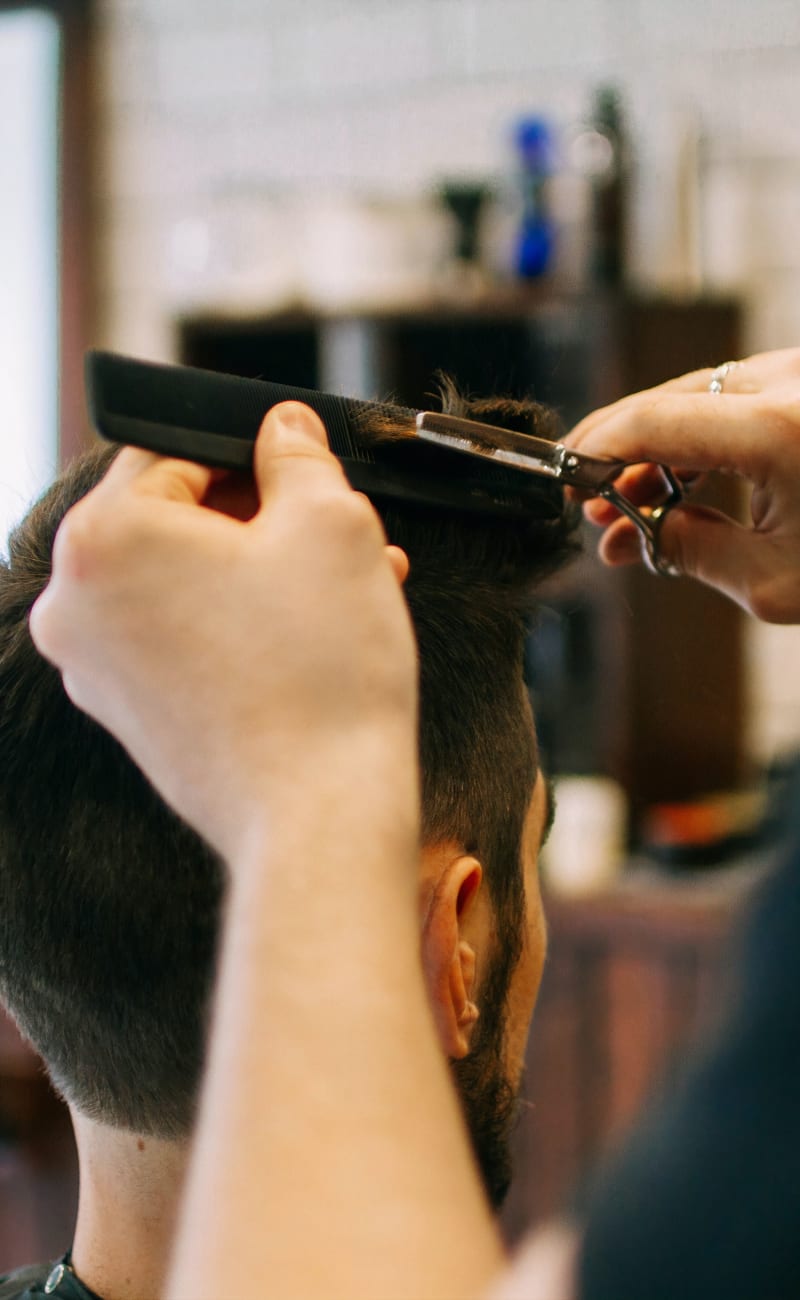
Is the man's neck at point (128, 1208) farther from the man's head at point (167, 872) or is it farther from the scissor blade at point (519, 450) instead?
the scissor blade at point (519, 450)

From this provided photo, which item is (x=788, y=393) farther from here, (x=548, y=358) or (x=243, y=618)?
(x=548, y=358)

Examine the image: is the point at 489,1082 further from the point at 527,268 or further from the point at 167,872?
the point at 527,268

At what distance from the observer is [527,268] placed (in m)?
2.66

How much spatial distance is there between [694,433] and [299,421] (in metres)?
0.33

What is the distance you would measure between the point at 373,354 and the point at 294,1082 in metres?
2.28

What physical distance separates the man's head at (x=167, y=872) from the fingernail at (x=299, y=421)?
236 millimetres

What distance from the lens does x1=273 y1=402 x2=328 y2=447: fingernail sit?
65 cm

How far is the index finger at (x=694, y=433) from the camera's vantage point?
0.88 metres

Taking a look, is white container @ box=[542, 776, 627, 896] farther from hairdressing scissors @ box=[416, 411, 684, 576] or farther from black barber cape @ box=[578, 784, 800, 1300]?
black barber cape @ box=[578, 784, 800, 1300]

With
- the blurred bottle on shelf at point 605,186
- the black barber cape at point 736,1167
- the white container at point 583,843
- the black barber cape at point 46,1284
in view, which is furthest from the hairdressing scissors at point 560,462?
the blurred bottle on shelf at point 605,186

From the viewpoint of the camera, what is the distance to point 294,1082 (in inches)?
19.7

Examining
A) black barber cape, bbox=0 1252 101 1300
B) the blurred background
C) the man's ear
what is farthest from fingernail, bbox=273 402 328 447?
the blurred background

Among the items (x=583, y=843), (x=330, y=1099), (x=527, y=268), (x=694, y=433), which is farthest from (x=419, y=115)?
(x=330, y=1099)

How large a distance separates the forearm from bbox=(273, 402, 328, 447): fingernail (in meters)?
0.19
